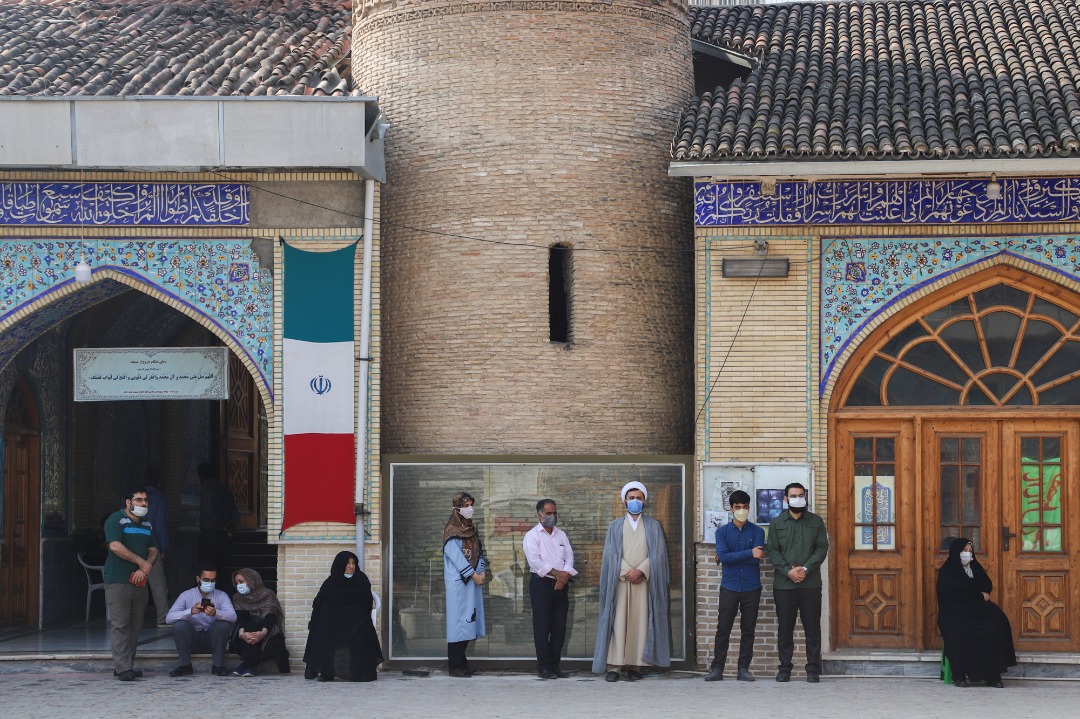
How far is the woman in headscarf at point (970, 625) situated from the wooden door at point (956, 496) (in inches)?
27.7

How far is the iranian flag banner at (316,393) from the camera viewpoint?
13406 mm

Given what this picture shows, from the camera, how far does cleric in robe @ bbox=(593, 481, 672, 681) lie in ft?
41.9

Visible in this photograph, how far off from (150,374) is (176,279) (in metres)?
1.18

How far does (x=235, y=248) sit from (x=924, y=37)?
22.3 ft

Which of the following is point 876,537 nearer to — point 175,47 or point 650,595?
point 650,595

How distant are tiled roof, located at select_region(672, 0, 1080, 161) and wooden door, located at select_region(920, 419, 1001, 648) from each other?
7.55 feet

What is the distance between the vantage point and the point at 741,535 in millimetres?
12641

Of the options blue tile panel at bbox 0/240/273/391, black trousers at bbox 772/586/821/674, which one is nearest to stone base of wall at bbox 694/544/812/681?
black trousers at bbox 772/586/821/674

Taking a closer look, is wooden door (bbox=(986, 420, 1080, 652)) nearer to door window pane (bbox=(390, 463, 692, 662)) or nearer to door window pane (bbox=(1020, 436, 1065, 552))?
door window pane (bbox=(1020, 436, 1065, 552))

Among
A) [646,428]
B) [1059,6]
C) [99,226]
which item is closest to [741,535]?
[646,428]

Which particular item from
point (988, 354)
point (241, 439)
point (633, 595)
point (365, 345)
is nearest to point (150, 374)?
point (365, 345)

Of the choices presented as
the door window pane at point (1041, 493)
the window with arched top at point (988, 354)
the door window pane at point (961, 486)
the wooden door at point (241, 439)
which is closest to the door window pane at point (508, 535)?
the window with arched top at point (988, 354)

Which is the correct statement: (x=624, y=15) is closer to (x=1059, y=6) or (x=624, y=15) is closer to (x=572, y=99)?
(x=572, y=99)

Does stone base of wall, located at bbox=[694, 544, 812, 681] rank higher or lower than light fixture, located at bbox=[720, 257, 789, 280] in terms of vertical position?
lower
